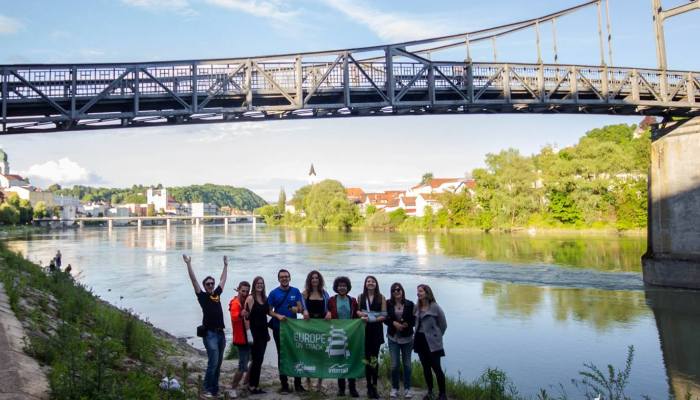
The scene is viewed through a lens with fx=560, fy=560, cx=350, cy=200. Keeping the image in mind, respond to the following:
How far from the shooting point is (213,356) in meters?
7.67

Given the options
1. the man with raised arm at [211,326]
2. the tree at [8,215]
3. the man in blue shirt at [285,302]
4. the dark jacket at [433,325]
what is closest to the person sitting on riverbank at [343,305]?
the man in blue shirt at [285,302]

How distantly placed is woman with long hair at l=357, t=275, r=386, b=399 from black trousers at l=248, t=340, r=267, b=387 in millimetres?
1450

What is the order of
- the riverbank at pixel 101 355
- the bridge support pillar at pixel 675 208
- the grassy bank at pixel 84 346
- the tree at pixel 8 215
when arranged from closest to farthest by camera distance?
1. the grassy bank at pixel 84 346
2. the riverbank at pixel 101 355
3. the bridge support pillar at pixel 675 208
4. the tree at pixel 8 215

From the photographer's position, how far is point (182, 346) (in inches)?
533

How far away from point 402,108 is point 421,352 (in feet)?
53.6

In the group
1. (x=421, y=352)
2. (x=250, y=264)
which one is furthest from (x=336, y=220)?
(x=421, y=352)

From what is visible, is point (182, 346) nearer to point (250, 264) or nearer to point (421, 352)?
point (421, 352)

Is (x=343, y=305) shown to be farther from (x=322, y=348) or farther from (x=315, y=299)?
(x=322, y=348)

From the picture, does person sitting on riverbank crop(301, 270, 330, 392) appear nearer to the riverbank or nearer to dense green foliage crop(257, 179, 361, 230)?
the riverbank

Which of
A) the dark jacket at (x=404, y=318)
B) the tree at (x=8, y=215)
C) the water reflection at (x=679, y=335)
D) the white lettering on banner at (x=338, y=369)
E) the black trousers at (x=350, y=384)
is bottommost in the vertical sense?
the water reflection at (x=679, y=335)

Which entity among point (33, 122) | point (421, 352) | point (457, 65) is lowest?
point (421, 352)

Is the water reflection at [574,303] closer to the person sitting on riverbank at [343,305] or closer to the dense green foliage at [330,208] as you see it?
the person sitting on riverbank at [343,305]

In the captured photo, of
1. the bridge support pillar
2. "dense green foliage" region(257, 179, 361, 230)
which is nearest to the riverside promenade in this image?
the bridge support pillar

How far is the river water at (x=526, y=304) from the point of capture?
13172 millimetres
